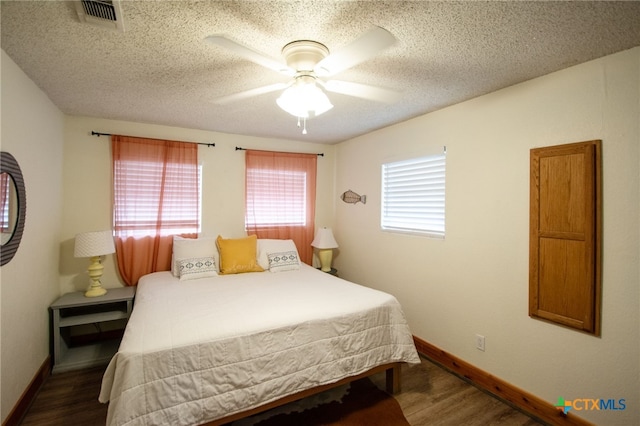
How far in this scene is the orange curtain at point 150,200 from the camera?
10.2ft

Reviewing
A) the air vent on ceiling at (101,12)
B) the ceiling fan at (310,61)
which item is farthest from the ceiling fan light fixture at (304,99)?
the air vent on ceiling at (101,12)

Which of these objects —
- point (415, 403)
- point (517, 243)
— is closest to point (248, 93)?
point (517, 243)

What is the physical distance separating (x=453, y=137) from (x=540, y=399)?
207cm

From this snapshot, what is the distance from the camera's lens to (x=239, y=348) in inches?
68.3

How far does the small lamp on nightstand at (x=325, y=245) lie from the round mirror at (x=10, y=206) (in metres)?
2.78

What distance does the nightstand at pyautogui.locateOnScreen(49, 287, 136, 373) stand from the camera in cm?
254

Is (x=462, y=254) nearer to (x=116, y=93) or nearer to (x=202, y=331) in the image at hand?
(x=202, y=331)

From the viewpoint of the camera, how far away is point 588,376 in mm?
1818

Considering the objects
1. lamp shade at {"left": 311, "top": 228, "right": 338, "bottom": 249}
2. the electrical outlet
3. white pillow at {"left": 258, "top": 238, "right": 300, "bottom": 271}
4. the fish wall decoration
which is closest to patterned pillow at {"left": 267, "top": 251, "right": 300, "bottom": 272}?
white pillow at {"left": 258, "top": 238, "right": 300, "bottom": 271}

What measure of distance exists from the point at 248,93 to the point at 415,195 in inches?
73.9

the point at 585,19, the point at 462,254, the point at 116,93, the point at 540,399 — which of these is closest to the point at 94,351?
the point at 116,93

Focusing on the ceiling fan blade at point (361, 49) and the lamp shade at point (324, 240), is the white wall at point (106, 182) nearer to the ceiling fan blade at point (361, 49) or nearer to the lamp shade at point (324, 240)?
the lamp shade at point (324, 240)

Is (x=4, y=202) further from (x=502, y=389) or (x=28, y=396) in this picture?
(x=502, y=389)

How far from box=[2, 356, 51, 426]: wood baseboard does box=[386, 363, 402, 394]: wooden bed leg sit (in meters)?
2.46
